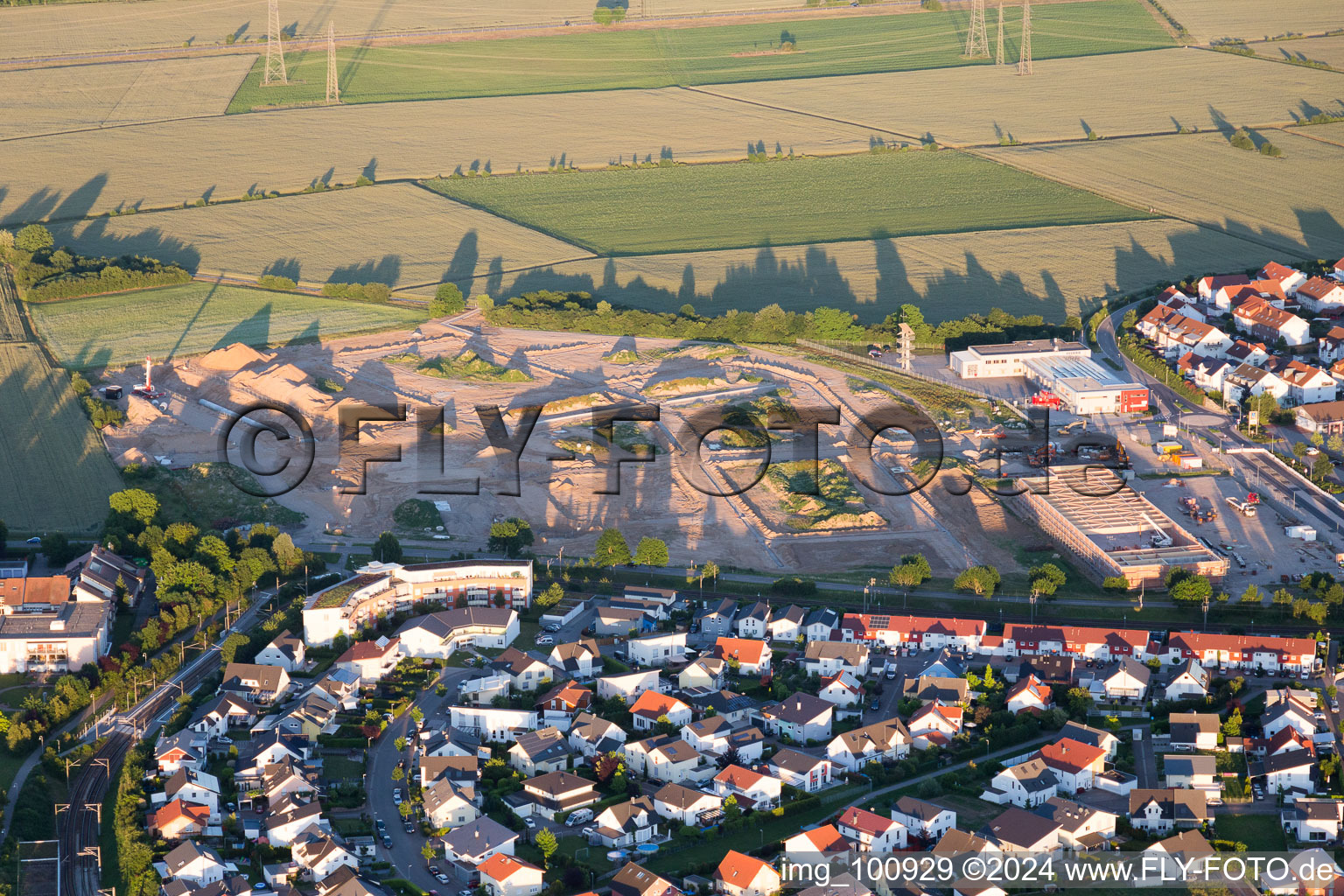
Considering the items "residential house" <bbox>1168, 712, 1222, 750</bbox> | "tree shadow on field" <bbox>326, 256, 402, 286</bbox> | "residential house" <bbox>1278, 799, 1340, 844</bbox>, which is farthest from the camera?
"tree shadow on field" <bbox>326, 256, 402, 286</bbox>

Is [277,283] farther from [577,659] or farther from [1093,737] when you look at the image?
[1093,737]

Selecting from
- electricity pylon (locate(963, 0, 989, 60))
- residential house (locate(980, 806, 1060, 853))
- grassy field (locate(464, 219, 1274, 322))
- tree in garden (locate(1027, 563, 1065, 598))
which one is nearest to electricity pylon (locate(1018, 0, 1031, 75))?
electricity pylon (locate(963, 0, 989, 60))

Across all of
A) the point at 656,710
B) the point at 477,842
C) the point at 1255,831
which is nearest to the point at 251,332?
the point at 656,710

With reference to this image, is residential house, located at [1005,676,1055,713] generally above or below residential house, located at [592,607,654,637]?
below

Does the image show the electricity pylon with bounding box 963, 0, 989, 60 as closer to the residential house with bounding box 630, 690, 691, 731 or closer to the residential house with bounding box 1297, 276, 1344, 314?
the residential house with bounding box 1297, 276, 1344, 314

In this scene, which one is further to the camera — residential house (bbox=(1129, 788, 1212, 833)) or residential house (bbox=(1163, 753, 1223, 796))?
residential house (bbox=(1163, 753, 1223, 796))

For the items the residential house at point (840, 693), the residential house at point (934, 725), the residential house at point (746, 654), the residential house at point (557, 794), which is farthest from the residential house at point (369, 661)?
the residential house at point (934, 725)

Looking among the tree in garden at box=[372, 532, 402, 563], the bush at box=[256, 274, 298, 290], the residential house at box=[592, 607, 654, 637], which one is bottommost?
the residential house at box=[592, 607, 654, 637]
